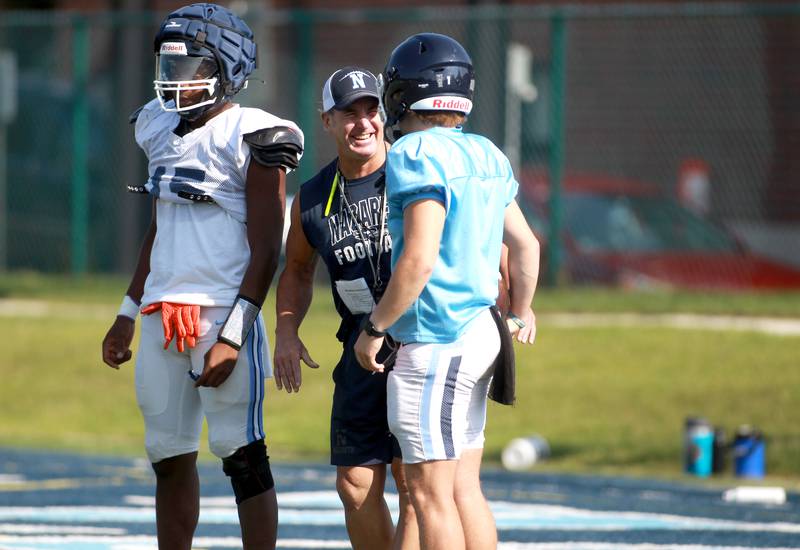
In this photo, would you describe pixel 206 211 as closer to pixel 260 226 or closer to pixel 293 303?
pixel 260 226

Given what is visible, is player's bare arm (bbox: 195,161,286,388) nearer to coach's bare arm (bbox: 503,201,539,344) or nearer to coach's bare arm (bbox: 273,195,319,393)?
coach's bare arm (bbox: 273,195,319,393)

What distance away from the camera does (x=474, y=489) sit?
5.27 metres

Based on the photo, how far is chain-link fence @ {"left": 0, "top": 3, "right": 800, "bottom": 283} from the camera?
15.1 m

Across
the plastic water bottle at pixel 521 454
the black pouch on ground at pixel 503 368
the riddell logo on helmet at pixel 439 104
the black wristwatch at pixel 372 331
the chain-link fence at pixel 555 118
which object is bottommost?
the plastic water bottle at pixel 521 454

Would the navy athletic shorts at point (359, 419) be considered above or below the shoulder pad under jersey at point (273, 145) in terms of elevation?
below

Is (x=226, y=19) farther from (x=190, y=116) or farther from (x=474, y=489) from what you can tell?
(x=474, y=489)

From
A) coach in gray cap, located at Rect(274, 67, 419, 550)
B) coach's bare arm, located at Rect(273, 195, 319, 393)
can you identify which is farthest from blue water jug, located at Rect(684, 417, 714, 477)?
coach's bare arm, located at Rect(273, 195, 319, 393)

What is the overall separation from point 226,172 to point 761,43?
1107 centimetres

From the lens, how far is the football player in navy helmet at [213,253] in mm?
5500

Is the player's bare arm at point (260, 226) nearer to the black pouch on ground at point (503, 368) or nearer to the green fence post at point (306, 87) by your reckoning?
the black pouch on ground at point (503, 368)

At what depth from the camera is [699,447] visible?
10.5 metres

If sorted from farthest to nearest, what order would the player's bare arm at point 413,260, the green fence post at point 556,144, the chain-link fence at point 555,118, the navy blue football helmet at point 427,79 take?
the chain-link fence at point 555,118, the green fence post at point 556,144, the navy blue football helmet at point 427,79, the player's bare arm at point 413,260

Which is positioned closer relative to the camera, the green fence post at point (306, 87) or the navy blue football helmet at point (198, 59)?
the navy blue football helmet at point (198, 59)

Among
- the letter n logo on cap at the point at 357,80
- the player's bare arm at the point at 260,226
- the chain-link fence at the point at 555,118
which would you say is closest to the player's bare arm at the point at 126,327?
the player's bare arm at the point at 260,226
